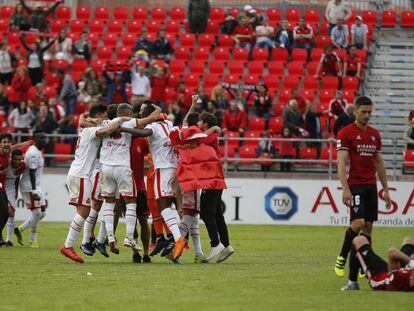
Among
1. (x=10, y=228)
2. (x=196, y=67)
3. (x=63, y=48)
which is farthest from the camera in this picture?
(x=63, y=48)

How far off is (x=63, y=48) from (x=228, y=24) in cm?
528

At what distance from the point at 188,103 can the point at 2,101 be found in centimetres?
561

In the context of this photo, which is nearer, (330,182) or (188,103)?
(330,182)

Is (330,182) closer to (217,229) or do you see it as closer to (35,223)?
(35,223)

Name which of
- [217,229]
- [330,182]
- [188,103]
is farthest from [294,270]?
[188,103]

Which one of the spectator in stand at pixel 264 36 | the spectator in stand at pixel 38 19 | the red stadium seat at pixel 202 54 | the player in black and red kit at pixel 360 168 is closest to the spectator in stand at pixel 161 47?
the red stadium seat at pixel 202 54

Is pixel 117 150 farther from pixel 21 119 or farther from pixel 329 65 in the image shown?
pixel 329 65

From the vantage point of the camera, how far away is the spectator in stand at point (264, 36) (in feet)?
119

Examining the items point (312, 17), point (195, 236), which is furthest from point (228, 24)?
point (195, 236)

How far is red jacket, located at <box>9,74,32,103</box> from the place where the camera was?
3322 centimetres

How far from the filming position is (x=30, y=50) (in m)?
34.7

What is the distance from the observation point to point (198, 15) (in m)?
36.9

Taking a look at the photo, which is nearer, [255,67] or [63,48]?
[255,67]

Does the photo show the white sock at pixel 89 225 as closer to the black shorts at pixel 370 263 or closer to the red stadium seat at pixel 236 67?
the black shorts at pixel 370 263
